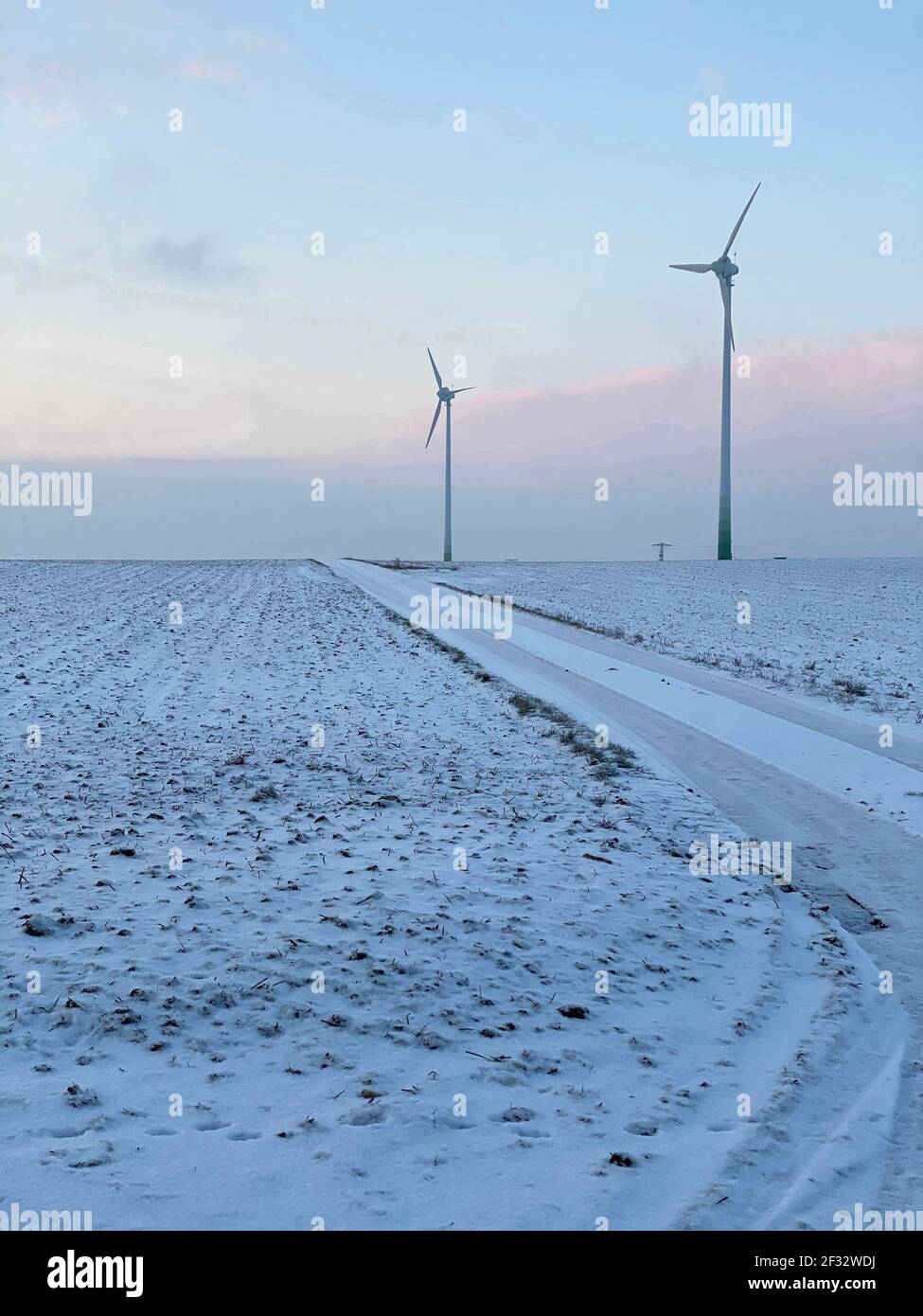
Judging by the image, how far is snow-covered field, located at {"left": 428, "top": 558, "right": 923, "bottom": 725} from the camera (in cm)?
2395

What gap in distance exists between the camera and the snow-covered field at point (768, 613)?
23953 mm

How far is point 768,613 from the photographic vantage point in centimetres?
4262

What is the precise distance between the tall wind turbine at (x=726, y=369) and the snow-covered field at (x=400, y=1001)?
201ft

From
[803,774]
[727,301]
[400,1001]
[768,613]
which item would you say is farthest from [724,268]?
[400,1001]

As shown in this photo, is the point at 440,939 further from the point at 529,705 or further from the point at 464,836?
the point at 529,705

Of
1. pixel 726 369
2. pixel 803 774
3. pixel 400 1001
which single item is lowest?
pixel 400 1001

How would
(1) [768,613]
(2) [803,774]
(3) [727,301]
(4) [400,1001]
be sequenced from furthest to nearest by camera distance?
(3) [727,301], (1) [768,613], (2) [803,774], (4) [400,1001]

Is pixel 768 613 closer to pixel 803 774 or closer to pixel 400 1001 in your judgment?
pixel 803 774

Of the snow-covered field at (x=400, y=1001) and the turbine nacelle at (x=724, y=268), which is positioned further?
the turbine nacelle at (x=724, y=268)

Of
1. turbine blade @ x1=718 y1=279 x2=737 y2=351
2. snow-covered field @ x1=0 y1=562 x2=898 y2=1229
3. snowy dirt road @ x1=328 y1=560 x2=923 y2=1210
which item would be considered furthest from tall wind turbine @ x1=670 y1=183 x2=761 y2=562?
snow-covered field @ x1=0 y1=562 x2=898 y2=1229

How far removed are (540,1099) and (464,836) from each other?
16.1 feet

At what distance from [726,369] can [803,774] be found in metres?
63.4

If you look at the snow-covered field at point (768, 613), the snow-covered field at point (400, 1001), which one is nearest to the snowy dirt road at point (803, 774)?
the snow-covered field at point (400, 1001)

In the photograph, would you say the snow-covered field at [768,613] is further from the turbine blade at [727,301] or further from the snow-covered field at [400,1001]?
the turbine blade at [727,301]
